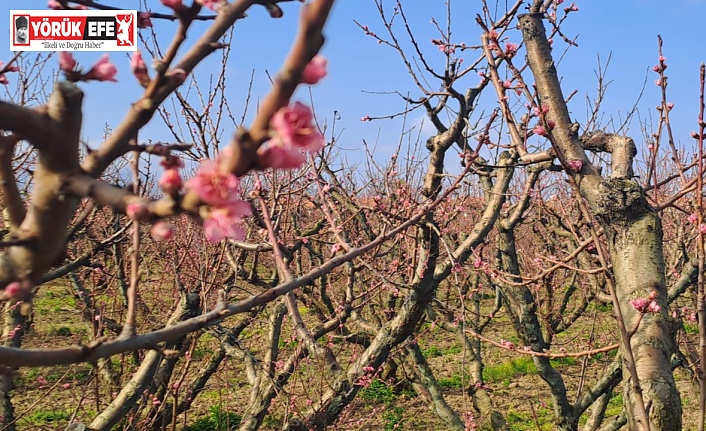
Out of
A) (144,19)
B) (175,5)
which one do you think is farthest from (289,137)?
(144,19)

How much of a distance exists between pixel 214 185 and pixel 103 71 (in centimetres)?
39

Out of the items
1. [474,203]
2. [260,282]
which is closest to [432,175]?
[260,282]

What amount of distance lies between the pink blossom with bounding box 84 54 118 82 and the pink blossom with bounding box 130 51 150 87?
0.27 ft

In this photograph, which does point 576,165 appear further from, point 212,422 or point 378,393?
point 378,393

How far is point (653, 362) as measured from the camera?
1869 mm

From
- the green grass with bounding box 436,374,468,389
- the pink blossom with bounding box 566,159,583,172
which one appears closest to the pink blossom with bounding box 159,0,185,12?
the pink blossom with bounding box 566,159,583,172

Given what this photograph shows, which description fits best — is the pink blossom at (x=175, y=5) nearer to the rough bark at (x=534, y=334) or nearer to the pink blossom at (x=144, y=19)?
the pink blossom at (x=144, y=19)

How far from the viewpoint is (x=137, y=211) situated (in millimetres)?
536

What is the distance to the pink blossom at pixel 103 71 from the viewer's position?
0.78 m

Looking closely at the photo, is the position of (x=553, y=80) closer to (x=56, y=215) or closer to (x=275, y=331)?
(x=56, y=215)

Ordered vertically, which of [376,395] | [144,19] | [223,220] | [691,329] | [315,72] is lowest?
[223,220]

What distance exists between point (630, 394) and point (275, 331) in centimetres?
310

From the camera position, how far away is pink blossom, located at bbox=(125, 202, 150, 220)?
21.0 inches

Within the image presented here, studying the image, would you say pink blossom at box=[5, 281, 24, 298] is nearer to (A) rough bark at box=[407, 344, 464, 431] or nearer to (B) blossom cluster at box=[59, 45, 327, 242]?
(B) blossom cluster at box=[59, 45, 327, 242]
